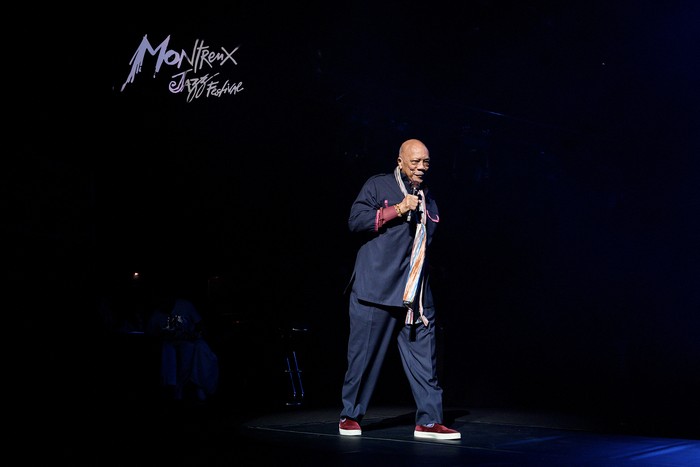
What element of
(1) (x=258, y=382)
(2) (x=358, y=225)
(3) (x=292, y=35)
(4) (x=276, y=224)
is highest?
(3) (x=292, y=35)

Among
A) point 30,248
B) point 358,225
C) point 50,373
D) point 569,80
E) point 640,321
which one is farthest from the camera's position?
point 640,321

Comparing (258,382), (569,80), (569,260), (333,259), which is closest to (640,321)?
(569,260)

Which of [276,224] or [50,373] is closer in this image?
[50,373]

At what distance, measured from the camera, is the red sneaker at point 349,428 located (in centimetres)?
344

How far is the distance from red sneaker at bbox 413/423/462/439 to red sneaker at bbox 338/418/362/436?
0.28 meters

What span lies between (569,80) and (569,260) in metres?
2.56

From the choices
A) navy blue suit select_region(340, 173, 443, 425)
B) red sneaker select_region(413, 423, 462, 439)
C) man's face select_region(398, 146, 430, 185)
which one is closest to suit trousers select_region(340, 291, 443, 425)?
navy blue suit select_region(340, 173, 443, 425)

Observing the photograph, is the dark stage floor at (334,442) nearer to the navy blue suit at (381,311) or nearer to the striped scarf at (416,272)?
the navy blue suit at (381,311)

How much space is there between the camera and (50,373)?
5.75 meters

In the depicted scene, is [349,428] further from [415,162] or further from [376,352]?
[415,162]

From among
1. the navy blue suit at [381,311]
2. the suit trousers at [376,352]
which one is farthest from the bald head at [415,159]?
the suit trousers at [376,352]

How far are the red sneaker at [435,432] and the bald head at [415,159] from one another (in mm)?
1187

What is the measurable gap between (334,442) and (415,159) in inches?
54.9

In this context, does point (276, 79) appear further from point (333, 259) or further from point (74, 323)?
point (74, 323)
